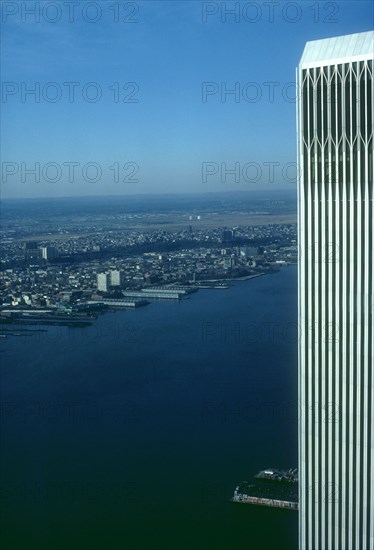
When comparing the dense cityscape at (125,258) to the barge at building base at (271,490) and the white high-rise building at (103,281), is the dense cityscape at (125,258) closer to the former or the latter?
the white high-rise building at (103,281)

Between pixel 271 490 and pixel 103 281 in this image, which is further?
pixel 103 281

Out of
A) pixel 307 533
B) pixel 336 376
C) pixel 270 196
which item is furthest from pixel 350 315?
pixel 270 196

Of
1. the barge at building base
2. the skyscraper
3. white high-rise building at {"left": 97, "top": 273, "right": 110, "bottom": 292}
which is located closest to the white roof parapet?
the skyscraper

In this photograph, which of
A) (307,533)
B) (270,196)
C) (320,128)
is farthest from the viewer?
(270,196)

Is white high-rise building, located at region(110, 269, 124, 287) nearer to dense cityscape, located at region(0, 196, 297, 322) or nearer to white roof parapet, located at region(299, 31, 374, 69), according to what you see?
dense cityscape, located at region(0, 196, 297, 322)

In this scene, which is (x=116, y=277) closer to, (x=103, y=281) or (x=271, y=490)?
(x=103, y=281)

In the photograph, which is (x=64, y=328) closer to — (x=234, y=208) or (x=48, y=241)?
(x=48, y=241)

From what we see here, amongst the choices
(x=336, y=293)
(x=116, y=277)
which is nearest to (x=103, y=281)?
(x=116, y=277)

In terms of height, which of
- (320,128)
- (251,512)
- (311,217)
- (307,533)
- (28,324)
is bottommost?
(251,512)
